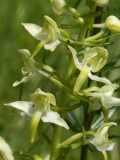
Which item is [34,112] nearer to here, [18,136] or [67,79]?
[67,79]

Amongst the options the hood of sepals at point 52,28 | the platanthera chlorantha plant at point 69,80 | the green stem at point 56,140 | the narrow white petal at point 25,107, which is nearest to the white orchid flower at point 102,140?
the platanthera chlorantha plant at point 69,80

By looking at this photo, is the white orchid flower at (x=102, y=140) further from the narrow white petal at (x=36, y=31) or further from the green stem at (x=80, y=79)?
the narrow white petal at (x=36, y=31)

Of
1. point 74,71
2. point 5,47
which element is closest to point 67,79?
point 74,71

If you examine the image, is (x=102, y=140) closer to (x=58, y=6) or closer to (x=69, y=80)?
(x=69, y=80)

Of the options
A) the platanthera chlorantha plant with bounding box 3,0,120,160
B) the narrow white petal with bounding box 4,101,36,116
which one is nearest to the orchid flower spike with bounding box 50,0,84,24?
the platanthera chlorantha plant with bounding box 3,0,120,160

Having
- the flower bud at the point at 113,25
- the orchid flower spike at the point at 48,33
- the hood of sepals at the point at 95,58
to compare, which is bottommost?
the hood of sepals at the point at 95,58

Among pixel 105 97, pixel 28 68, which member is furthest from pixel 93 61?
pixel 28 68

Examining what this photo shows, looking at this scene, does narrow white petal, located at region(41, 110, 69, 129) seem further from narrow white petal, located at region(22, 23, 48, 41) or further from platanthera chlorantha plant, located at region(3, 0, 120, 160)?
narrow white petal, located at region(22, 23, 48, 41)
